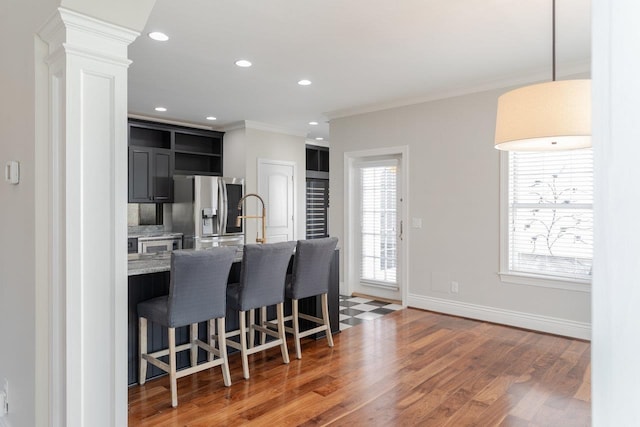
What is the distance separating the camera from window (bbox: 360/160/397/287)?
560 cm

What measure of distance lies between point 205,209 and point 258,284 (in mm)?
3337

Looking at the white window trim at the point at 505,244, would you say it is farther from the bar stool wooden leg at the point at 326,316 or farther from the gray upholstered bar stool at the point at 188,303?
the gray upholstered bar stool at the point at 188,303

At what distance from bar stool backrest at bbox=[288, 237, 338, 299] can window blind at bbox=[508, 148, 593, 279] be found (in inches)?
85.3

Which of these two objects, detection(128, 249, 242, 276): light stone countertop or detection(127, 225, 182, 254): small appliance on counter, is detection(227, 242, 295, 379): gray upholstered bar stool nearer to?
detection(128, 249, 242, 276): light stone countertop

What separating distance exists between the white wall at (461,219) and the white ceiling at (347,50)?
33cm

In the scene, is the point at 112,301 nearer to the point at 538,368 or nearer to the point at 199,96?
the point at 538,368

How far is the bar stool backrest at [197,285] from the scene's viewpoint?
2.57 metres

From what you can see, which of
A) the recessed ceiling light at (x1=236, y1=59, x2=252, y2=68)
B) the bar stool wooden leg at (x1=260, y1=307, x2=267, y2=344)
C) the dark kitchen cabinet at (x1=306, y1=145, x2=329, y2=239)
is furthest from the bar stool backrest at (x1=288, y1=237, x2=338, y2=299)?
the dark kitchen cabinet at (x1=306, y1=145, x2=329, y2=239)

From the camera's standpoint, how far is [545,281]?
418cm

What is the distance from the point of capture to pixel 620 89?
0.21m

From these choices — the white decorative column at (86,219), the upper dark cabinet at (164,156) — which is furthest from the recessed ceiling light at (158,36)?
the upper dark cabinet at (164,156)

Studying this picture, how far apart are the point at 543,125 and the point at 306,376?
2.29m
